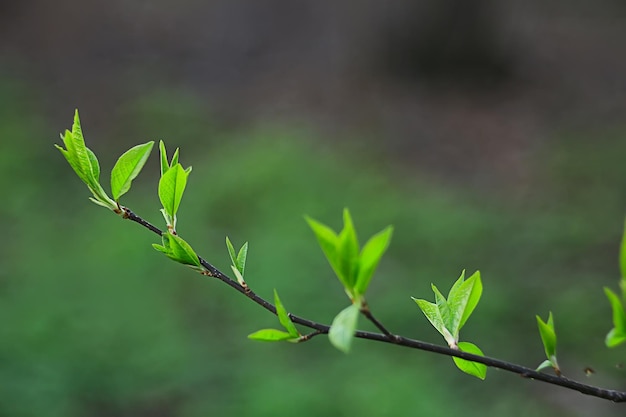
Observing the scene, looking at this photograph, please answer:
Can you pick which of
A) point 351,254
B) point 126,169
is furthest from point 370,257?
point 126,169

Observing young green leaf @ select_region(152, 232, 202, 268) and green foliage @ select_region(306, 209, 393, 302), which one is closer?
green foliage @ select_region(306, 209, 393, 302)

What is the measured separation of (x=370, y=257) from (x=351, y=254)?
16 millimetres

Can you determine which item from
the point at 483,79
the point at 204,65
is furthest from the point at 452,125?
the point at 204,65

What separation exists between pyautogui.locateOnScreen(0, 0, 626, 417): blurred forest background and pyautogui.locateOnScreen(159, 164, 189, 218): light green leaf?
2.16 m

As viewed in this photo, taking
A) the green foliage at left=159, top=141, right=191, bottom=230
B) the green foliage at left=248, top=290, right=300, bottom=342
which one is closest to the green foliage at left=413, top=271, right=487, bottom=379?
the green foliage at left=248, top=290, right=300, bottom=342

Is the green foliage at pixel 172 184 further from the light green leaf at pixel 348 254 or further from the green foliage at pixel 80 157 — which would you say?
the light green leaf at pixel 348 254

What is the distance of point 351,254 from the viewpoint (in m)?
0.56

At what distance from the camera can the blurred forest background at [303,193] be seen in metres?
2.96

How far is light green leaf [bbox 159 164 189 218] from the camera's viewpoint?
73 centimetres

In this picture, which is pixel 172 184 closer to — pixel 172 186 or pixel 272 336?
pixel 172 186

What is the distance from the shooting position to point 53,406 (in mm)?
2738

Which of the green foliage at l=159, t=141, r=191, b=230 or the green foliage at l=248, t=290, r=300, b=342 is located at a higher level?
the green foliage at l=159, t=141, r=191, b=230

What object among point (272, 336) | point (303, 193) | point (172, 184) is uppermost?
point (172, 184)

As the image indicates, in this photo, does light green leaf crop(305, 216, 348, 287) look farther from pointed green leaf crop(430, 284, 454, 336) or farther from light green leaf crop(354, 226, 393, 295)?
pointed green leaf crop(430, 284, 454, 336)
